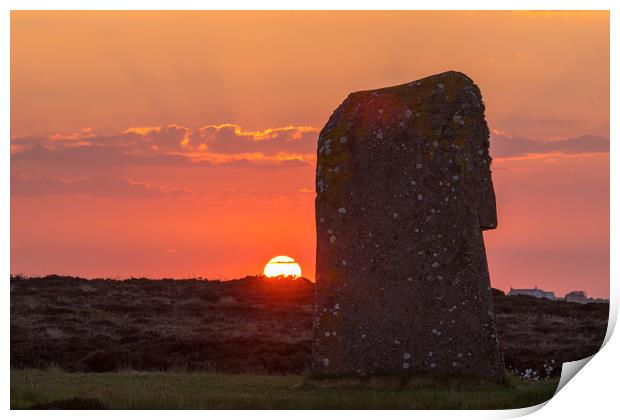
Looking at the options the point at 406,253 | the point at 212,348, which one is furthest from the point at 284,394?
the point at 212,348

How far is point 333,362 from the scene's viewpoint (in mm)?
18250

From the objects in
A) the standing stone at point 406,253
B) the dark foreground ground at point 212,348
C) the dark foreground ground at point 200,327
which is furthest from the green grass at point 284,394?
the dark foreground ground at point 200,327

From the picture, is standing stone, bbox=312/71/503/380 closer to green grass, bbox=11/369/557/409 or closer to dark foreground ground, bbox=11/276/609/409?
green grass, bbox=11/369/557/409

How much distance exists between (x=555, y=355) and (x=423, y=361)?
39.9 feet

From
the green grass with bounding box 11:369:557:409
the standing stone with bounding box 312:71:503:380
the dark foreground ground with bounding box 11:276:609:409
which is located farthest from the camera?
the standing stone with bounding box 312:71:503:380

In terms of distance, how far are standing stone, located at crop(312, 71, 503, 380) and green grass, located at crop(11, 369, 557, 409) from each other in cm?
39

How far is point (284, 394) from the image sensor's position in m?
17.8

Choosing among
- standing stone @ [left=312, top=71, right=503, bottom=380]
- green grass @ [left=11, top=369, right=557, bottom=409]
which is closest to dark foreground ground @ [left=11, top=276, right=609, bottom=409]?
green grass @ [left=11, top=369, right=557, bottom=409]

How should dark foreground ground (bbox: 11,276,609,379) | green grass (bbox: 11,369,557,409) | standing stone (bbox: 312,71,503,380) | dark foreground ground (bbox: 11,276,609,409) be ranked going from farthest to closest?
dark foreground ground (bbox: 11,276,609,379)
standing stone (bbox: 312,71,503,380)
dark foreground ground (bbox: 11,276,609,409)
green grass (bbox: 11,369,557,409)

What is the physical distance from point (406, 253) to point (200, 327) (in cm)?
2050

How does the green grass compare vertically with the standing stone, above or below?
below

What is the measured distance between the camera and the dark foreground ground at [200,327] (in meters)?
25.8

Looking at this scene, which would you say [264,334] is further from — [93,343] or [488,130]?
[488,130]

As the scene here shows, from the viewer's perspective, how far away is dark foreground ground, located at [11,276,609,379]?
25812 millimetres
